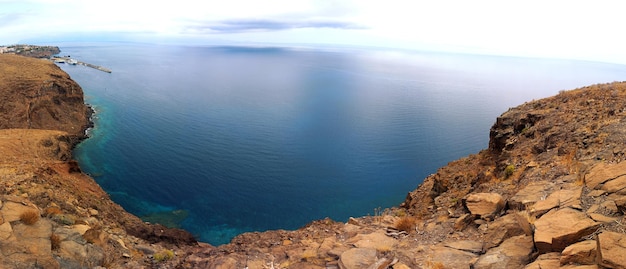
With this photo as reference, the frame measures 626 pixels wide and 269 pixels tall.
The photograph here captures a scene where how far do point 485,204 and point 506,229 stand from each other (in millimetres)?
3163

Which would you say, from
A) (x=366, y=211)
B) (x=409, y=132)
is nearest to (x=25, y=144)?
(x=366, y=211)

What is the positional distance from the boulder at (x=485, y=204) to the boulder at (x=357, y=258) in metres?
5.28

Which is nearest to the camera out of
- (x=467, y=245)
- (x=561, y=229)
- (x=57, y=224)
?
(x=561, y=229)

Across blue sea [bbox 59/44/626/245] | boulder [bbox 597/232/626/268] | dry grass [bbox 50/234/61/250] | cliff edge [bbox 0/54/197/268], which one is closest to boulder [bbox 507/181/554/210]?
boulder [bbox 597/232/626/268]

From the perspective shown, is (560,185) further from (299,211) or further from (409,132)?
(409,132)

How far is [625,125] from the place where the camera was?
16000mm

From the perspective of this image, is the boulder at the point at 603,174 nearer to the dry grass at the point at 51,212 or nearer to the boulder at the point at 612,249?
the boulder at the point at 612,249

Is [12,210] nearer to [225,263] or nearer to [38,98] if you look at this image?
[225,263]

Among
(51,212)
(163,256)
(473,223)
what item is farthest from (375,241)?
(51,212)

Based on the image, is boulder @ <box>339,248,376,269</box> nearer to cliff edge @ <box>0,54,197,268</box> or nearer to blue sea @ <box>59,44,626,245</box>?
cliff edge @ <box>0,54,197,268</box>

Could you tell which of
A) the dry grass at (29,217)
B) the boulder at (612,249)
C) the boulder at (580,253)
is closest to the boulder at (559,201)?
the boulder at (580,253)

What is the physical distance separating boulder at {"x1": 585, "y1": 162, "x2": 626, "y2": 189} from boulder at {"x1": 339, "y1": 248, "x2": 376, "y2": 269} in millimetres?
8653

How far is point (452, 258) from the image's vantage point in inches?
503

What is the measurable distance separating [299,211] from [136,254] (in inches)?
1187
